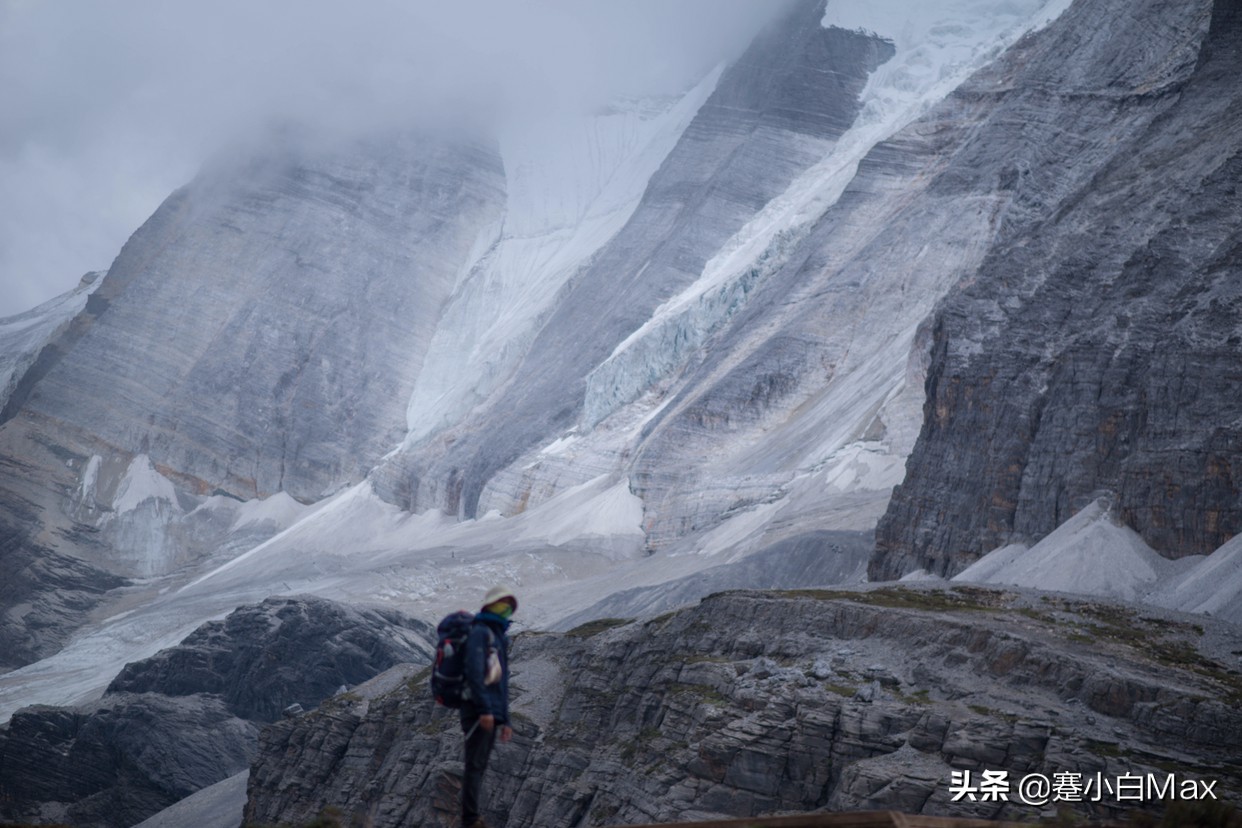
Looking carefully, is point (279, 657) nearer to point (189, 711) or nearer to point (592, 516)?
point (189, 711)

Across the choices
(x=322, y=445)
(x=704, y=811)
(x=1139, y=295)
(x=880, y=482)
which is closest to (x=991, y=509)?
(x=1139, y=295)

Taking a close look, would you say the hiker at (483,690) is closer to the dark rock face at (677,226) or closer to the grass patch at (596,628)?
the grass patch at (596,628)

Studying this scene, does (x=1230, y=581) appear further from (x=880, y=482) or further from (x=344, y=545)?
(x=344, y=545)

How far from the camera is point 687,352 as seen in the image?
13050 cm

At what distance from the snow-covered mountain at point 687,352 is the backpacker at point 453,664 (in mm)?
34774

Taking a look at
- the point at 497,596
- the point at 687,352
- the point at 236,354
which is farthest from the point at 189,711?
the point at 236,354

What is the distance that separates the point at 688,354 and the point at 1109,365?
7203 centimetres

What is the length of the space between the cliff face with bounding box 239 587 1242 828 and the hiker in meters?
10.5

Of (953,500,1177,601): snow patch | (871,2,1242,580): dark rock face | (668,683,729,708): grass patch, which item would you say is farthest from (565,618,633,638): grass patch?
(871,2,1242,580): dark rock face

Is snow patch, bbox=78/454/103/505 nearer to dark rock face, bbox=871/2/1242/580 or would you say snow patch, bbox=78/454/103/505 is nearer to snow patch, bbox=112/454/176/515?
snow patch, bbox=112/454/176/515

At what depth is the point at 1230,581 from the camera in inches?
1737

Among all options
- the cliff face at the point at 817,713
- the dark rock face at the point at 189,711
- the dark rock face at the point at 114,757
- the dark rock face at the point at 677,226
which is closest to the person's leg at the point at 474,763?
the cliff face at the point at 817,713

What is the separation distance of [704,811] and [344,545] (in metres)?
112

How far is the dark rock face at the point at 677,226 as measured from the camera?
13612 centimetres
